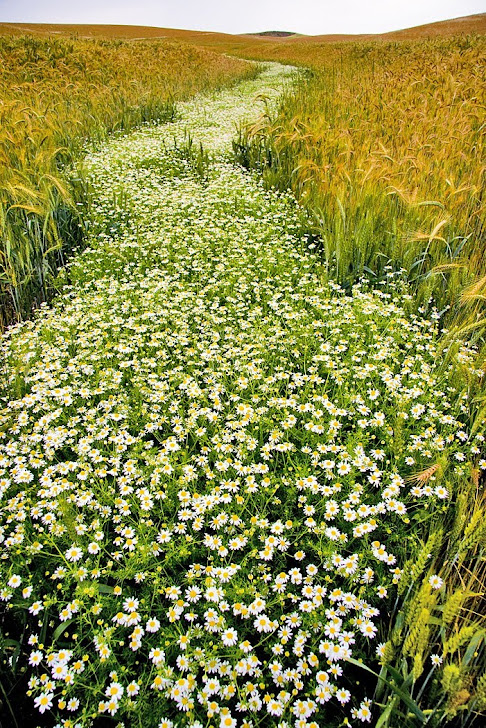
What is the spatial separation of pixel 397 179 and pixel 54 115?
24.6 feet

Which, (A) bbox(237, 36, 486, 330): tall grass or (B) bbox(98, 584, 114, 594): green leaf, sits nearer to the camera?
(B) bbox(98, 584, 114, 594): green leaf

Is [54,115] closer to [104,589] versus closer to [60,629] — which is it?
[104,589]

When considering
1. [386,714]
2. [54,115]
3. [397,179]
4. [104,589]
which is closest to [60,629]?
[104,589]

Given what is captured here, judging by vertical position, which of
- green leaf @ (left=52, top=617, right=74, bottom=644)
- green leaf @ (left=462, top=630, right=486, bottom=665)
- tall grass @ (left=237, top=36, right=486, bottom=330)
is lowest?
green leaf @ (left=52, top=617, right=74, bottom=644)

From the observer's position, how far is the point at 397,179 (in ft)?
17.2

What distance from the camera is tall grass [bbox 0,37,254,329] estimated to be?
5.02 m

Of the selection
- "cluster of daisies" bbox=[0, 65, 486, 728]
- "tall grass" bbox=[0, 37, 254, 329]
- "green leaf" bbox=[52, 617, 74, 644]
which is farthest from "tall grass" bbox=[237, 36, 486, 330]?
"green leaf" bbox=[52, 617, 74, 644]

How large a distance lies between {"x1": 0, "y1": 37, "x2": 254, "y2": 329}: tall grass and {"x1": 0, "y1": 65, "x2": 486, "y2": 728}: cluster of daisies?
0.79 metres

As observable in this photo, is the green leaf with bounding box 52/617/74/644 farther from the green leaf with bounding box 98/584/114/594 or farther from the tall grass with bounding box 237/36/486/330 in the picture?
the tall grass with bounding box 237/36/486/330

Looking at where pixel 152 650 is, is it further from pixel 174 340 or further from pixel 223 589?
pixel 174 340

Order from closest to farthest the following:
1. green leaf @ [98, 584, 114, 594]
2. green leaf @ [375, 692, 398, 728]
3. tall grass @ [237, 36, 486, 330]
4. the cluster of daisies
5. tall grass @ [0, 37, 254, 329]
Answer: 1. green leaf @ [375, 692, 398, 728]
2. the cluster of daisies
3. green leaf @ [98, 584, 114, 594]
4. tall grass @ [237, 36, 486, 330]
5. tall grass @ [0, 37, 254, 329]

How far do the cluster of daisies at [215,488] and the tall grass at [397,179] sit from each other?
1.37 ft

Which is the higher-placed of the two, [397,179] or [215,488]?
[397,179]

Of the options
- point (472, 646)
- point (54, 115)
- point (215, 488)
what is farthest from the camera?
point (54, 115)
